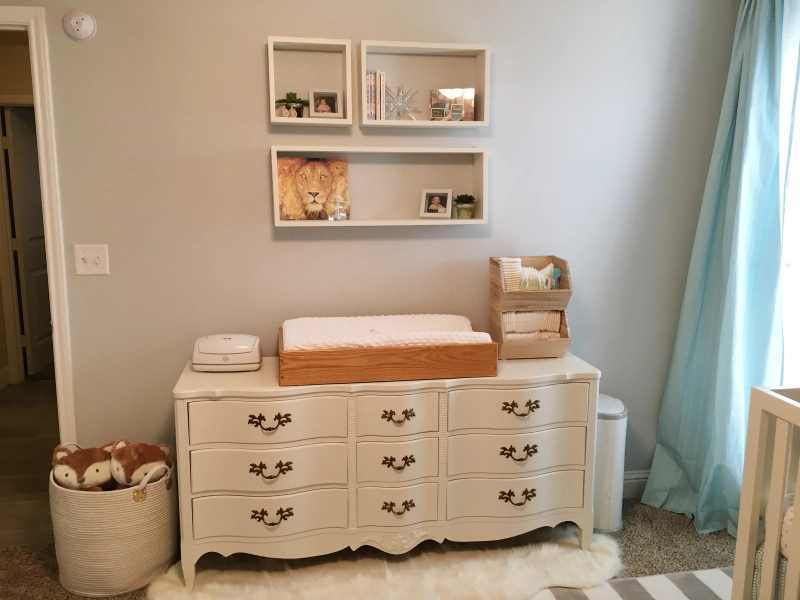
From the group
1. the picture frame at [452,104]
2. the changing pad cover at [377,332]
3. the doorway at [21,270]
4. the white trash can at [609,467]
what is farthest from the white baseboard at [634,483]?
the doorway at [21,270]

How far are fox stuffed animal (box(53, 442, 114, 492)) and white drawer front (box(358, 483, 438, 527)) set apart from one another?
0.84 m

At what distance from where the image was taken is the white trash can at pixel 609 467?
98.0 inches

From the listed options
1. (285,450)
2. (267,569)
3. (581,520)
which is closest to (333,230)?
(285,450)

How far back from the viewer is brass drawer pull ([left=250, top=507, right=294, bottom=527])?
214 centimetres

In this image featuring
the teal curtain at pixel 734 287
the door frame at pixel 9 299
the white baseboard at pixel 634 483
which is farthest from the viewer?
the door frame at pixel 9 299

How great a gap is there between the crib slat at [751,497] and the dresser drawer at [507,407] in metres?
0.64

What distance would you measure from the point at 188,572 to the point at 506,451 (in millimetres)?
1114

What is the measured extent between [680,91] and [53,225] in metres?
2.43

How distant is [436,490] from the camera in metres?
2.25

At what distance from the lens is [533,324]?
2.44 meters

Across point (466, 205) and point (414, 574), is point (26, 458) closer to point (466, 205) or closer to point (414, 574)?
point (414, 574)

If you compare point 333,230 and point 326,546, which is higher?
point 333,230

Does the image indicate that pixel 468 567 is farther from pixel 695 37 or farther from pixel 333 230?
pixel 695 37

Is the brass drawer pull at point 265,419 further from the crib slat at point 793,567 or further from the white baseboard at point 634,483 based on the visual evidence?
the white baseboard at point 634,483
